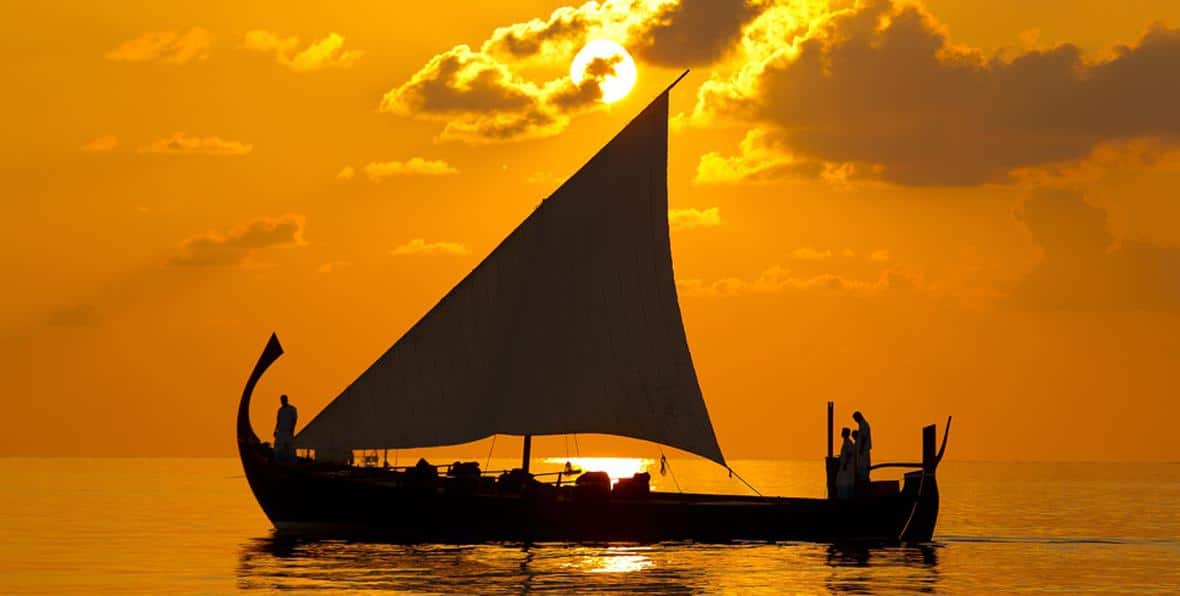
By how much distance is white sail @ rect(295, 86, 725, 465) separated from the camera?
55.4 metres

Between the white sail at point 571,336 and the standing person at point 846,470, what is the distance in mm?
3700

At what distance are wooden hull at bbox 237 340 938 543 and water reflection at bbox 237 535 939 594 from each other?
495mm

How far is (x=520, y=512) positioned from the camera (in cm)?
5591

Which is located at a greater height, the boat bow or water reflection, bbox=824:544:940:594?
the boat bow

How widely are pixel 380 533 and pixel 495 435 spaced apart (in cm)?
445

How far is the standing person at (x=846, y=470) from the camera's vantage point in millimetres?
56156

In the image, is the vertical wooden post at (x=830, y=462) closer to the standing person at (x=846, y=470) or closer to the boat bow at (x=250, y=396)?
the standing person at (x=846, y=470)

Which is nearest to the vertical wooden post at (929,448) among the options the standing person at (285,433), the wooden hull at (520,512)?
the wooden hull at (520,512)

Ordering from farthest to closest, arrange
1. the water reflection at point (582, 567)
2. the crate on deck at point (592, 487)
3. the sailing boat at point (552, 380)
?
the crate on deck at point (592, 487) < the sailing boat at point (552, 380) < the water reflection at point (582, 567)

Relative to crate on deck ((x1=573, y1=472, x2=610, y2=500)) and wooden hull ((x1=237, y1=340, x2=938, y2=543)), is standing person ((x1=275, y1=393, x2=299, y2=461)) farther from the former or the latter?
crate on deck ((x1=573, y1=472, x2=610, y2=500))

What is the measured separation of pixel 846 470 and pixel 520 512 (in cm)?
940

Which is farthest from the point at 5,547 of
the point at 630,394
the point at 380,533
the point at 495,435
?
the point at 630,394

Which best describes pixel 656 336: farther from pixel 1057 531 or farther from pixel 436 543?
pixel 1057 531

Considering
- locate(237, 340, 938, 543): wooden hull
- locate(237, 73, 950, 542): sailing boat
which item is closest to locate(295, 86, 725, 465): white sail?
locate(237, 73, 950, 542): sailing boat
